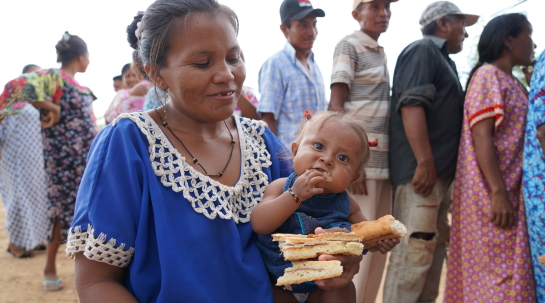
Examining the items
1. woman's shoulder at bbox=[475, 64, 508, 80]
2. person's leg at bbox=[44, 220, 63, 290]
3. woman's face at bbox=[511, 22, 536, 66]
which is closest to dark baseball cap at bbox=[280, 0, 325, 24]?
woman's shoulder at bbox=[475, 64, 508, 80]

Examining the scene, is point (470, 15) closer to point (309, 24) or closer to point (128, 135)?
point (309, 24)

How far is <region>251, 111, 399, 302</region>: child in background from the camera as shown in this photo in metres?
1.69

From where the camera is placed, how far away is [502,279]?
10.5ft

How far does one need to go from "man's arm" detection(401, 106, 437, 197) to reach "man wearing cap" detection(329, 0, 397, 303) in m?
0.34

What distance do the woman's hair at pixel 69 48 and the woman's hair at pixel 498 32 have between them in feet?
15.2

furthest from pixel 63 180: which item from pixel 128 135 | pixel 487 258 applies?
pixel 487 258

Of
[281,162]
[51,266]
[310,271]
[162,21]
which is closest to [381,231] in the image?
[310,271]

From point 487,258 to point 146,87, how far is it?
4.47 meters

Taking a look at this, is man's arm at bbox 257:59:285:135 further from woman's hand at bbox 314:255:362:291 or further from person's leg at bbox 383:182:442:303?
woman's hand at bbox 314:255:362:291

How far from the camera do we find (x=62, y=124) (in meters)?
5.25

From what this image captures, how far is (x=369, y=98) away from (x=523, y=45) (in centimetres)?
133

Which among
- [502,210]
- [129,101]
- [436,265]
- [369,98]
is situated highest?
[369,98]

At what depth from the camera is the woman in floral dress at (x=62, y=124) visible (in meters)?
5.11

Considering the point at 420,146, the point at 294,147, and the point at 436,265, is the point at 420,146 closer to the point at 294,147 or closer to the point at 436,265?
the point at 436,265
